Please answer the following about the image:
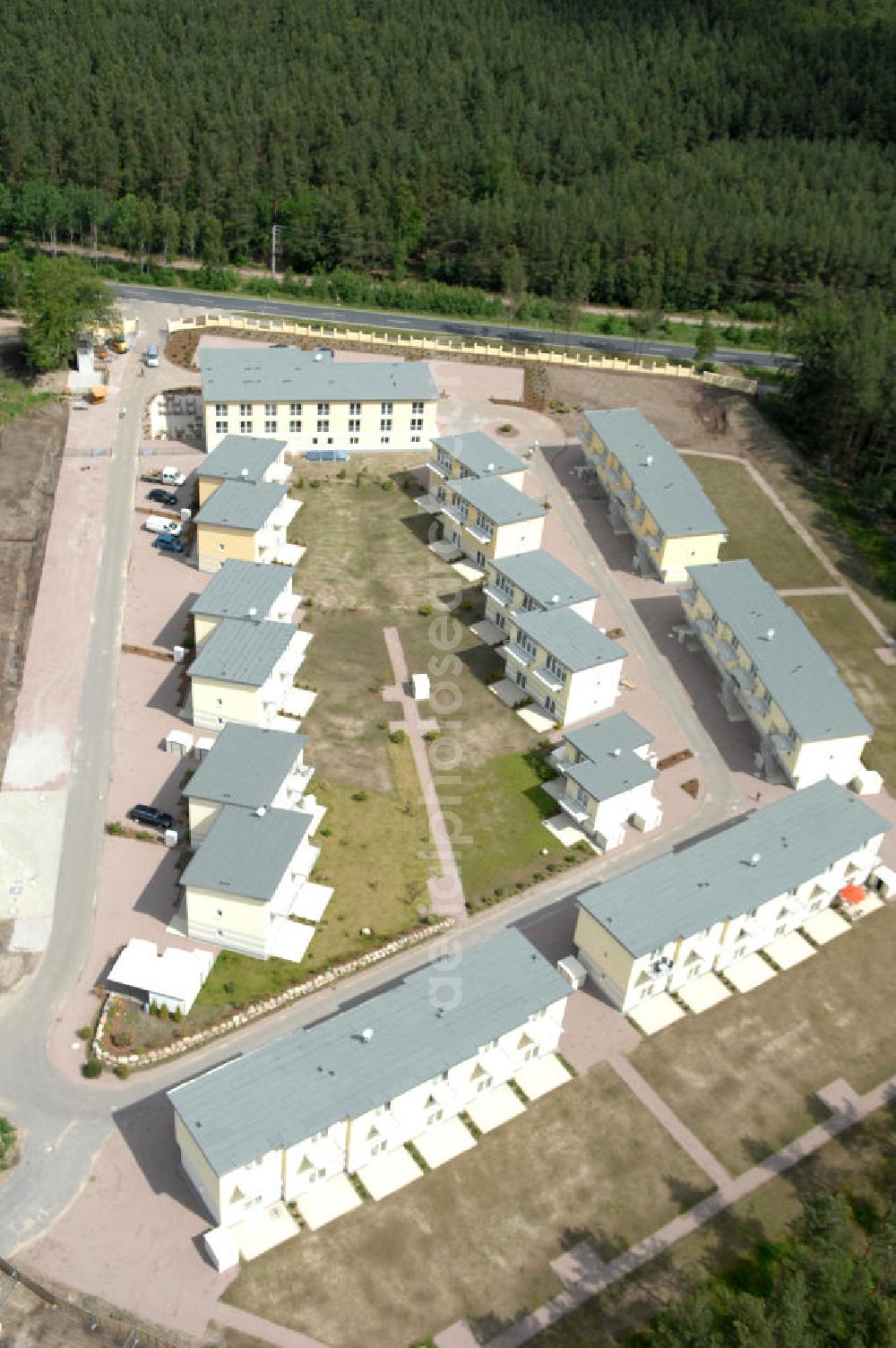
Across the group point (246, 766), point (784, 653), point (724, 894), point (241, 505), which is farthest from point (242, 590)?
point (724, 894)

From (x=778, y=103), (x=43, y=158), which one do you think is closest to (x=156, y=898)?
(x=43, y=158)

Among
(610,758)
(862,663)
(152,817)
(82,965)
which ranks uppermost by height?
(610,758)

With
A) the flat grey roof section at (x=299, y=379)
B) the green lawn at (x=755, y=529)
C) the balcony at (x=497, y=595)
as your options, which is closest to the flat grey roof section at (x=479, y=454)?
the flat grey roof section at (x=299, y=379)

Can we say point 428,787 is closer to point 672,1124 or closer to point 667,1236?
point 672,1124

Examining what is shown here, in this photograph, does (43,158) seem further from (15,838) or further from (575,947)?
(575,947)

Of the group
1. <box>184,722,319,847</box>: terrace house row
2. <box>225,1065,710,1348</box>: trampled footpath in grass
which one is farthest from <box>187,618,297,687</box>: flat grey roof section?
<box>225,1065,710,1348</box>: trampled footpath in grass
